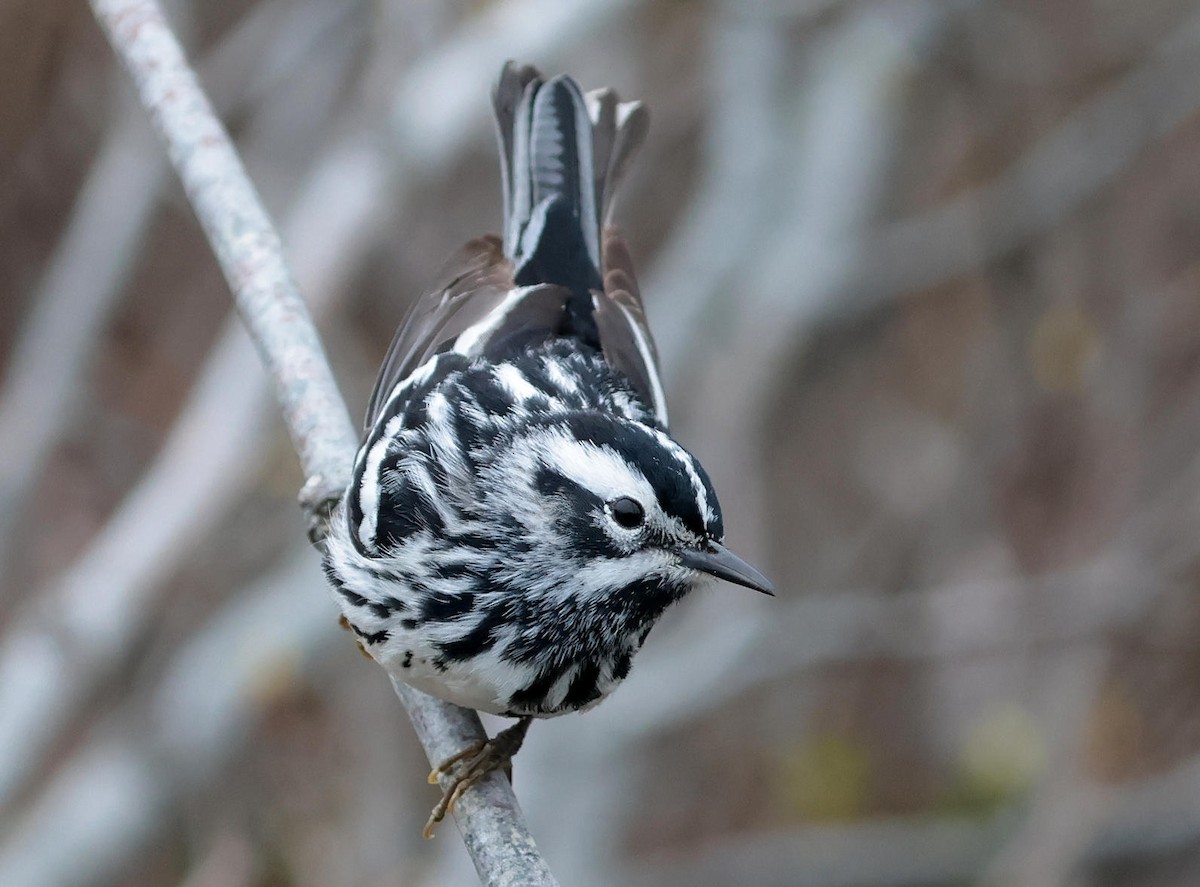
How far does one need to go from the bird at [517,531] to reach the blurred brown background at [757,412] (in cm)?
157

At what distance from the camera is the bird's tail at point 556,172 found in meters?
4.01

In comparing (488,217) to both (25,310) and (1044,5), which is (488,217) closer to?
(25,310)

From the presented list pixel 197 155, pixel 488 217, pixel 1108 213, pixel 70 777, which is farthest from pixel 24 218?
pixel 1108 213

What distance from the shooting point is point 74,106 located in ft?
22.8

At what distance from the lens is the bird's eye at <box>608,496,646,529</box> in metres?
2.77

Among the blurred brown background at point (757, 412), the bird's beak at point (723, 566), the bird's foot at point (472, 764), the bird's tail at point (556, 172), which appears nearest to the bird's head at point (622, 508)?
the bird's beak at point (723, 566)

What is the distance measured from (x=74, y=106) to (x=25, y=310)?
1.00 m

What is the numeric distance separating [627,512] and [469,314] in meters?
1.24

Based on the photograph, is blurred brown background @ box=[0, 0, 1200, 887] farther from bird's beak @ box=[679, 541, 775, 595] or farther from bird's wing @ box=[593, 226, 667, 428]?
bird's beak @ box=[679, 541, 775, 595]

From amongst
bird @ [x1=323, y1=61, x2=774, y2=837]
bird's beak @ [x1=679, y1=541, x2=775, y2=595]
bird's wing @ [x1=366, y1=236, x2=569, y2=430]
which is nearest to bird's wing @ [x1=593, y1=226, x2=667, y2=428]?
bird @ [x1=323, y1=61, x2=774, y2=837]

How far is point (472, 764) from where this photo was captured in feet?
9.91

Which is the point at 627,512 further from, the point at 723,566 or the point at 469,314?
the point at 469,314

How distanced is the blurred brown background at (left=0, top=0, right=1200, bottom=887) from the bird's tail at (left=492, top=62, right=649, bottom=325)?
856mm

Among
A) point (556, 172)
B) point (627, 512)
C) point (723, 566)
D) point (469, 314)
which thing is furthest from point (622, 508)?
point (556, 172)
